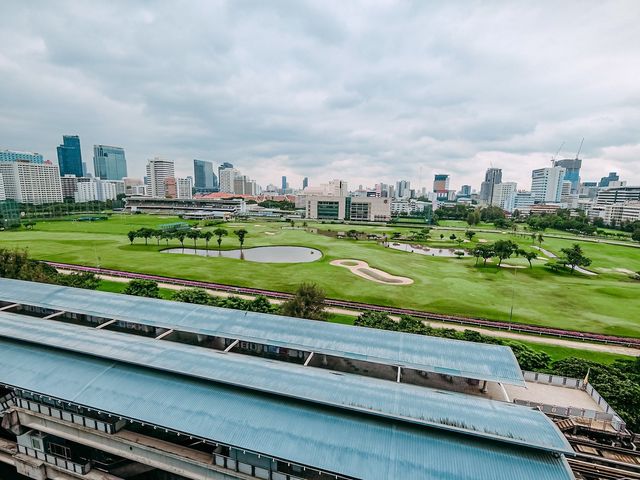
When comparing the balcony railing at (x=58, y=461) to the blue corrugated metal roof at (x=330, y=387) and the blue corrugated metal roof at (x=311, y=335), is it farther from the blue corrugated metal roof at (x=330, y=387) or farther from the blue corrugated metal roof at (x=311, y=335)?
the blue corrugated metal roof at (x=311, y=335)

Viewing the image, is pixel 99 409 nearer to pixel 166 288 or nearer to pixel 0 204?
pixel 166 288

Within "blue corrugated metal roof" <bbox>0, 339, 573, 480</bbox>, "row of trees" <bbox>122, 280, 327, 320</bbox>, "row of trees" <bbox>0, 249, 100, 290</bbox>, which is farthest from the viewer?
"row of trees" <bbox>0, 249, 100, 290</bbox>

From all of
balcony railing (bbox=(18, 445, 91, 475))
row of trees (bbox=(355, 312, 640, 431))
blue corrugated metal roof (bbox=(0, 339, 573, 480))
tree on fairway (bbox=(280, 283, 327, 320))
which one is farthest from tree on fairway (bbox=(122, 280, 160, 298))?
row of trees (bbox=(355, 312, 640, 431))

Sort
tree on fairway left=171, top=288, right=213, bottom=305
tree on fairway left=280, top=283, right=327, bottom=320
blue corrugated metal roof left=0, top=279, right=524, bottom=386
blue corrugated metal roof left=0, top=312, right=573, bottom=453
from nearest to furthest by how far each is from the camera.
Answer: blue corrugated metal roof left=0, top=312, right=573, bottom=453 < blue corrugated metal roof left=0, top=279, right=524, bottom=386 < tree on fairway left=280, top=283, right=327, bottom=320 < tree on fairway left=171, top=288, right=213, bottom=305

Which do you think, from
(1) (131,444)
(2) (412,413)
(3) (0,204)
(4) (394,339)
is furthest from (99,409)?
(3) (0,204)

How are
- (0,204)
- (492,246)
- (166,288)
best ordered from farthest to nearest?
(0,204)
(492,246)
(166,288)

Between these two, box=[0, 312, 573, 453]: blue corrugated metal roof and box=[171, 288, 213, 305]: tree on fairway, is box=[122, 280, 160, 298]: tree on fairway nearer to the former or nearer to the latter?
box=[171, 288, 213, 305]: tree on fairway
